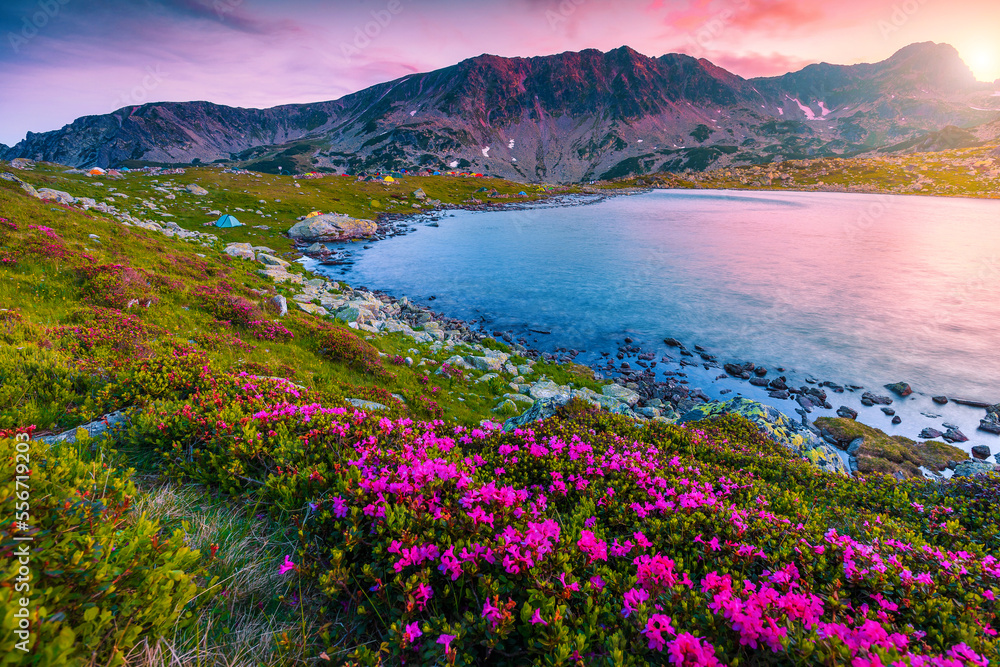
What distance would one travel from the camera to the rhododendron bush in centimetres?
323

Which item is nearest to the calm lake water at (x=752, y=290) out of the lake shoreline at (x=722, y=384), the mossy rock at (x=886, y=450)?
the lake shoreline at (x=722, y=384)

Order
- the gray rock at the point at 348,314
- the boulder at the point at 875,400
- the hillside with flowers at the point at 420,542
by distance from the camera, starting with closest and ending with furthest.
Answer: the hillside with flowers at the point at 420,542 < the boulder at the point at 875,400 < the gray rock at the point at 348,314

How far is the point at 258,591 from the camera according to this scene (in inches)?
150

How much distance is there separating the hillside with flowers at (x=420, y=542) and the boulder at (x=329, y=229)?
59.9 m

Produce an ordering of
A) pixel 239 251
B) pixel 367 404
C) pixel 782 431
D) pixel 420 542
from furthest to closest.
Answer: pixel 239 251, pixel 782 431, pixel 367 404, pixel 420 542

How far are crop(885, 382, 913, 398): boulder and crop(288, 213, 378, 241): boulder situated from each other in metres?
70.0

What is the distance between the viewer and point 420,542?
3.88m

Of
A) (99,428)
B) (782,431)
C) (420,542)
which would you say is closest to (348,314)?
(99,428)

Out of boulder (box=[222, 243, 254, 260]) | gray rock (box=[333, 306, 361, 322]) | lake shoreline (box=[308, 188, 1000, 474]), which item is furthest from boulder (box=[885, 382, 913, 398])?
boulder (box=[222, 243, 254, 260])

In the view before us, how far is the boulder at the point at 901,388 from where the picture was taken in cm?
2198

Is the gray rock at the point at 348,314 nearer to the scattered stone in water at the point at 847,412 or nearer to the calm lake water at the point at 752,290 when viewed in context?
the calm lake water at the point at 752,290

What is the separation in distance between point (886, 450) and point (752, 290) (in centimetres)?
2861

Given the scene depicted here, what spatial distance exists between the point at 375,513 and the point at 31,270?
1809 cm

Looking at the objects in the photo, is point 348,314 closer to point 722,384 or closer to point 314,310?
point 314,310
